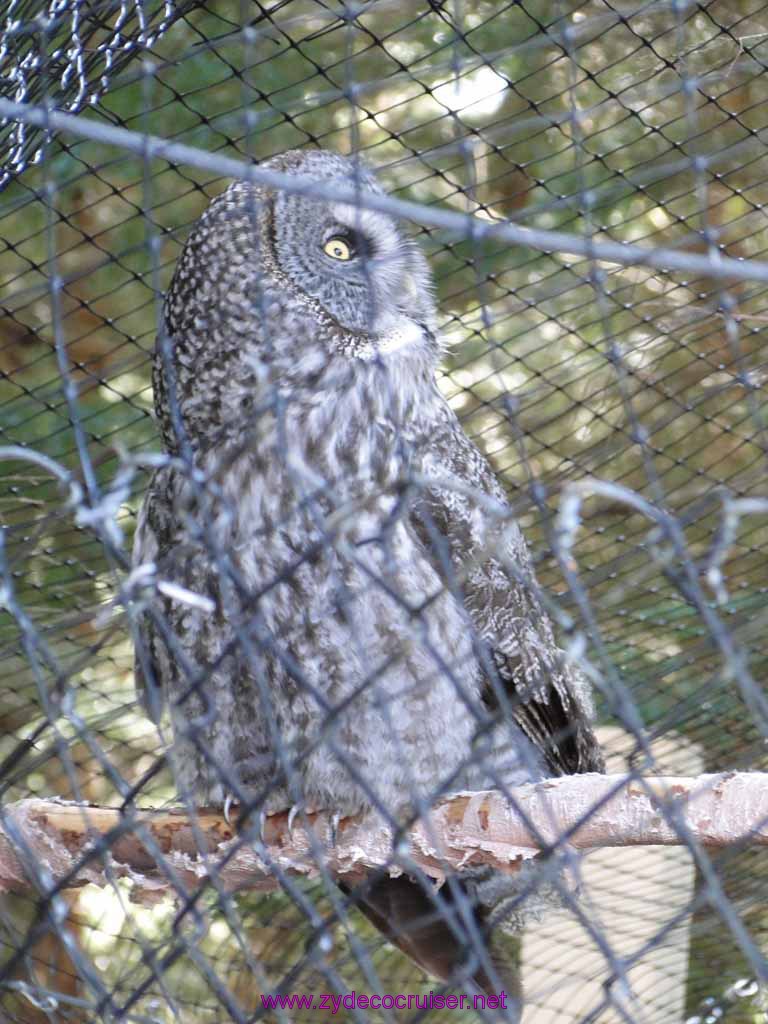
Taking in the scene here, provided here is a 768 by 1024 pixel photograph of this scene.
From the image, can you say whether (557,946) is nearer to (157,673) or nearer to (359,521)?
(157,673)

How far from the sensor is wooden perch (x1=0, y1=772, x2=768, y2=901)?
181 cm

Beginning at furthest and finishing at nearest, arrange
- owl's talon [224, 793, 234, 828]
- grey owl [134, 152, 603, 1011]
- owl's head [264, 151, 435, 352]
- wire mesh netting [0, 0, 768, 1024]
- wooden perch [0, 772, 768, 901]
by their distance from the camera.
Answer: owl's head [264, 151, 435, 352], owl's talon [224, 793, 234, 828], grey owl [134, 152, 603, 1011], wooden perch [0, 772, 768, 901], wire mesh netting [0, 0, 768, 1024]

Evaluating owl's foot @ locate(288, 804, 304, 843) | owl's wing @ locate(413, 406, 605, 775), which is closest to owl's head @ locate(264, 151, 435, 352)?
owl's wing @ locate(413, 406, 605, 775)

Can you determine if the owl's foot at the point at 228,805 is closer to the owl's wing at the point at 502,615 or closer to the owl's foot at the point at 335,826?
the owl's foot at the point at 335,826

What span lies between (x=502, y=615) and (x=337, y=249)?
0.73m

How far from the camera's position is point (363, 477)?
7.27 ft

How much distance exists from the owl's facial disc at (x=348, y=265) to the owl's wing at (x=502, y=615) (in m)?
0.20

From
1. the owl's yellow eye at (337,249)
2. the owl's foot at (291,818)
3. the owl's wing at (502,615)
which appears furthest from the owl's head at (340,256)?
the owl's foot at (291,818)

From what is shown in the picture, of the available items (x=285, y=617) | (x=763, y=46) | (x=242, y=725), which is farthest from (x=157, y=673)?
(x=763, y=46)

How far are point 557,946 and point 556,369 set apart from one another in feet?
4.20

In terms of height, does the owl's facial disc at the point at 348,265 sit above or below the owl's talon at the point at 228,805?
above

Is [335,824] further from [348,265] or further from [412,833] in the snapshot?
[348,265]

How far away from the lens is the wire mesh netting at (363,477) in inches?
53.7

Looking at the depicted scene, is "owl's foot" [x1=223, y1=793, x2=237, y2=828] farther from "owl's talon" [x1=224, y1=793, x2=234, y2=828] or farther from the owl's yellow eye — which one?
the owl's yellow eye
